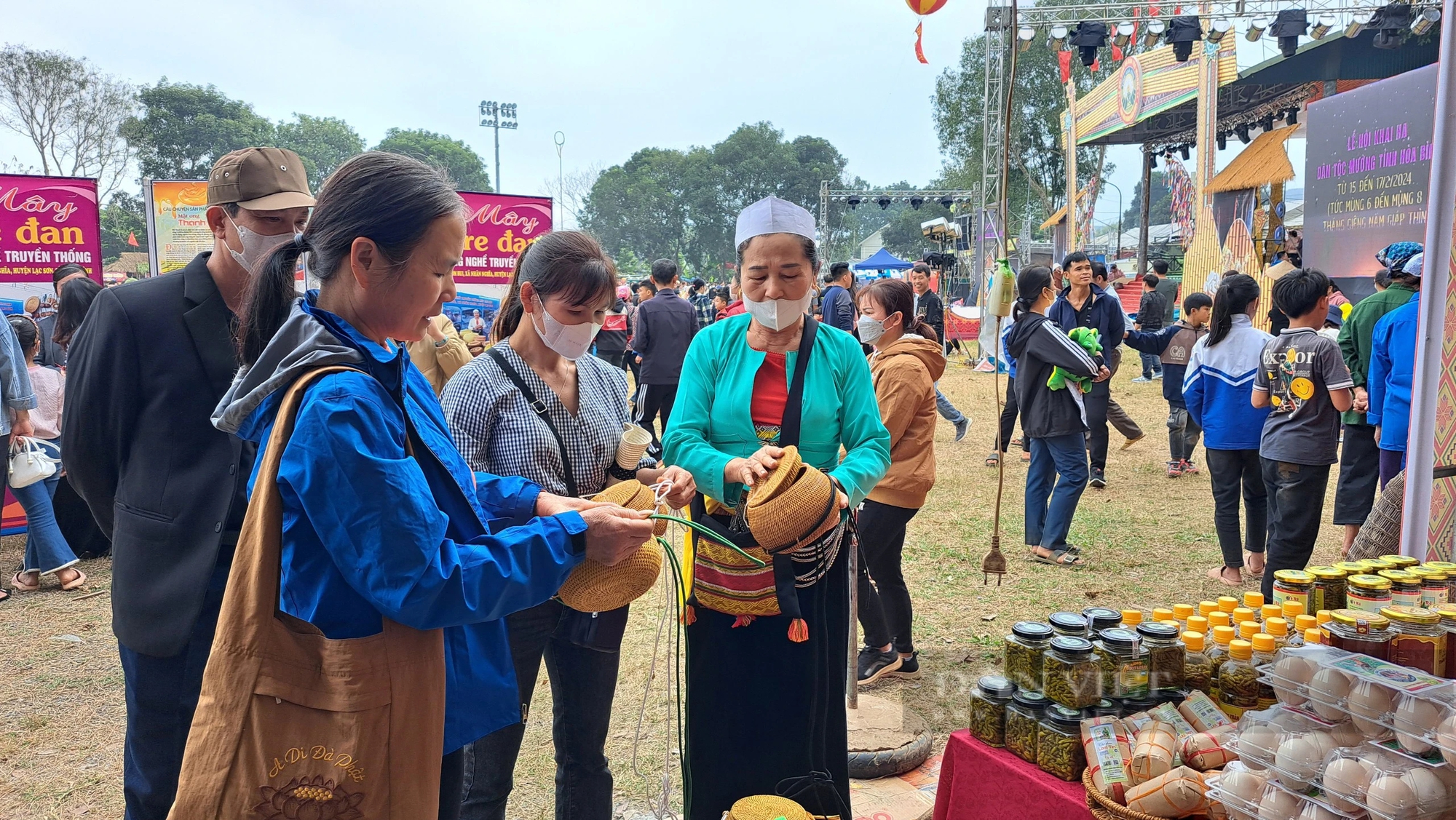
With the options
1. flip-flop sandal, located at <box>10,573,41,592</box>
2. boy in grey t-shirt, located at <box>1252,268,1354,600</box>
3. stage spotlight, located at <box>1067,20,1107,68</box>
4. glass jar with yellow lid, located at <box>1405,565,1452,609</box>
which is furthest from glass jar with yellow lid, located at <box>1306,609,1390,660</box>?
stage spotlight, located at <box>1067,20,1107,68</box>

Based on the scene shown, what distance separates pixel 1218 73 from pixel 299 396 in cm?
2049

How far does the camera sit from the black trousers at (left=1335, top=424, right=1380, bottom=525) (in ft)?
17.1

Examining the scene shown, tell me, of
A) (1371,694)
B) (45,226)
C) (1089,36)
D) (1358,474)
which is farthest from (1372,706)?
(1089,36)

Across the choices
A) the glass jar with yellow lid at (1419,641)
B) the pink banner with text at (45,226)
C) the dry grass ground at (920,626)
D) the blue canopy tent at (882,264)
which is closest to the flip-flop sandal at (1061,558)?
the dry grass ground at (920,626)

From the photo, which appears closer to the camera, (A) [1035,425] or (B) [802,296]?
(B) [802,296]

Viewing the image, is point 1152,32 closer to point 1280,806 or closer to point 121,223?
point 1280,806

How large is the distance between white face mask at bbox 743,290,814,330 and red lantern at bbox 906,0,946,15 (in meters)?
1.59

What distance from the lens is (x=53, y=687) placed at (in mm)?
4250

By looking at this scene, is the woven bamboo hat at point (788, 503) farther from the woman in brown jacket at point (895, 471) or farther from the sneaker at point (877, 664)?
the sneaker at point (877, 664)

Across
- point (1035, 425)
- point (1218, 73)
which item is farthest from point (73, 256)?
point (1218, 73)

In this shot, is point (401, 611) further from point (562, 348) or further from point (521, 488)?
point (562, 348)

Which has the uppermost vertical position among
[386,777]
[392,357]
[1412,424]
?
[392,357]

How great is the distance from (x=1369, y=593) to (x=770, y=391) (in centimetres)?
148

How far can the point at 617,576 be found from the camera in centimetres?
188
